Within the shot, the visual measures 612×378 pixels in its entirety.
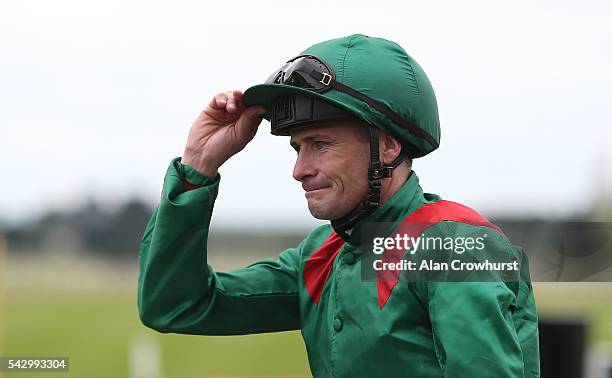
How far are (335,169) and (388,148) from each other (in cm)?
21

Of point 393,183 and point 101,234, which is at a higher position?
point 393,183

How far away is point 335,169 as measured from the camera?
9.50 ft

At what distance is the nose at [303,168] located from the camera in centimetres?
291

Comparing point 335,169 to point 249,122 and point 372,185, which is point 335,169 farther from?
point 249,122

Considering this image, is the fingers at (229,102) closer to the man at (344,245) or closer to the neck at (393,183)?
the man at (344,245)

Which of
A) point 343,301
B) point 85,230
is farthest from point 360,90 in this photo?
point 85,230

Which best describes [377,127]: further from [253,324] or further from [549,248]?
[549,248]

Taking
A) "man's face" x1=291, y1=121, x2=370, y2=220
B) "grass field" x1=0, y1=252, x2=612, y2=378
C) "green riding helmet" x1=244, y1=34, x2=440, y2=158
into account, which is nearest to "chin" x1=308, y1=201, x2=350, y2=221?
"man's face" x1=291, y1=121, x2=370, y2=220

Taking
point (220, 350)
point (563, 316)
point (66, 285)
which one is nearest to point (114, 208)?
point (66, 285)

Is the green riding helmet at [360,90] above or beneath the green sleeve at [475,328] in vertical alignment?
above

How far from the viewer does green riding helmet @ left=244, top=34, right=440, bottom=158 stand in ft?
9.40

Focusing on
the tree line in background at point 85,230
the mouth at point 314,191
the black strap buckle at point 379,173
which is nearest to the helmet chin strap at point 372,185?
the black strap buckle at point 379,173

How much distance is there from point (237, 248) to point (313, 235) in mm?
39992

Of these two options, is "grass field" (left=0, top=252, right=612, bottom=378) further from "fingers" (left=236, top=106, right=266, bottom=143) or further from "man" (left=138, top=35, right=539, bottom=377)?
"fingers" (left=236, top=106, right=266, bottom=143)
